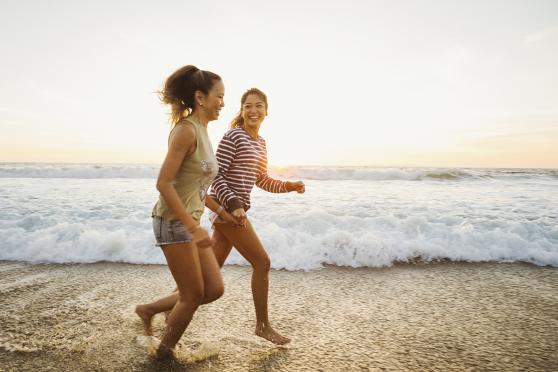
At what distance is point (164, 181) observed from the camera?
1944 mm

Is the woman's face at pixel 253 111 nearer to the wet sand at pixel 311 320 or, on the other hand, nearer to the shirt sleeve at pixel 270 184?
the shirt sleeve at pixel 270 184

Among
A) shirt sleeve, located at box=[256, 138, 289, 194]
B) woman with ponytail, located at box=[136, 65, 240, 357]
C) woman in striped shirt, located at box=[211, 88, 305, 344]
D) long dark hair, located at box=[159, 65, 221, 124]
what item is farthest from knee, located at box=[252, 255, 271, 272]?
long dark hair, located at box=[159, 65, 221, 124]

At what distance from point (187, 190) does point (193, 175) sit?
0.34ft

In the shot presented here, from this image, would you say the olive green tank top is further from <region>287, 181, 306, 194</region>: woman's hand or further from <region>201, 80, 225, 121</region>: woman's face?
<region>287, 181, 306, 194</region>: woman's hand

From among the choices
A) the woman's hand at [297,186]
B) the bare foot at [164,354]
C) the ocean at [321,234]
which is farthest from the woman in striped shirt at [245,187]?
the ocean at [321,234]

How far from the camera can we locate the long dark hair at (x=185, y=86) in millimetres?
2205

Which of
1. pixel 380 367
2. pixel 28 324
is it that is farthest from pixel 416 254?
pixel 28 324

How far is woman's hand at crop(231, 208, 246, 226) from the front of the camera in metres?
2.51

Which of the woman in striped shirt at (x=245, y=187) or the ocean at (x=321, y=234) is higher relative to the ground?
the woman in striped shirt at (x=245, y=187)

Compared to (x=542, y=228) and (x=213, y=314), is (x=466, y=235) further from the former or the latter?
(x=213, y=314)

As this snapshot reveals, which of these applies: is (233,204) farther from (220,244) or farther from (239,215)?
(220,244)

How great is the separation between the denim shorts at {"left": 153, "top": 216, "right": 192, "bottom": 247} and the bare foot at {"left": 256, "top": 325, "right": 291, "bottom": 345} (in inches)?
45.1

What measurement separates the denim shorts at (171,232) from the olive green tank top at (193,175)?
1.5 inches

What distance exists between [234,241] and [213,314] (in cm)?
103
